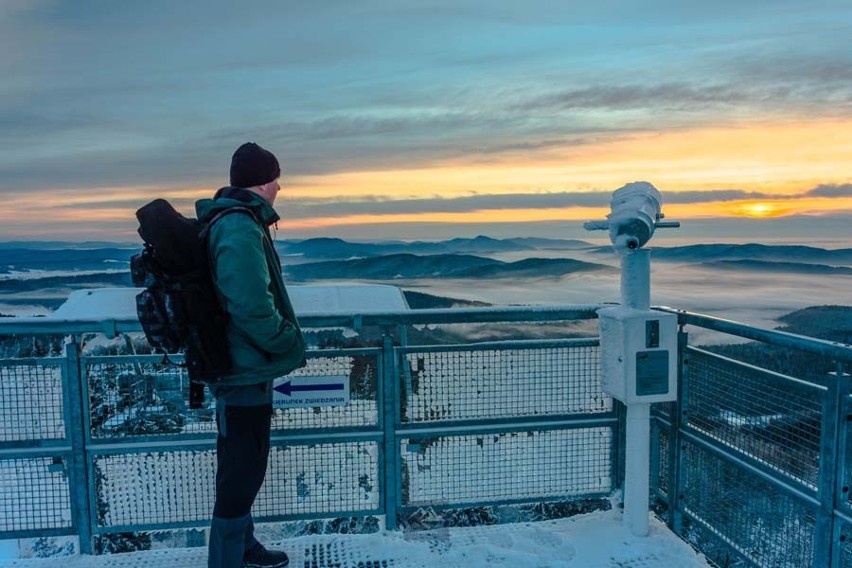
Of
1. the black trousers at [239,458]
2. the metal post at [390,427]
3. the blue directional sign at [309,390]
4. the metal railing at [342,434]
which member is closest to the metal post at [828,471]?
the metal railing at [342,434]

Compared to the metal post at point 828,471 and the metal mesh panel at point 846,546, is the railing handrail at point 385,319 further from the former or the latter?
the metal mesh panel at point 846,546

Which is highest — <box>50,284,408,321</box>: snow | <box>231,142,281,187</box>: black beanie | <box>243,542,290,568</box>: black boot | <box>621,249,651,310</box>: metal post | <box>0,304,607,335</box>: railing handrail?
<box>231,142,281,187</box>: black beanie

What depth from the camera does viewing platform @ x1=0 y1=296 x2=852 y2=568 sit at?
3.88m

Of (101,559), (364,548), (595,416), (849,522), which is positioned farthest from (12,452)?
(849,522)

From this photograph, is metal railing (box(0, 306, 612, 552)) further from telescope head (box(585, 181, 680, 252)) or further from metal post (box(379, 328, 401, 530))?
telescope head (box(585, 181, 680, 252))

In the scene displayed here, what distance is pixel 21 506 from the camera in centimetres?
401

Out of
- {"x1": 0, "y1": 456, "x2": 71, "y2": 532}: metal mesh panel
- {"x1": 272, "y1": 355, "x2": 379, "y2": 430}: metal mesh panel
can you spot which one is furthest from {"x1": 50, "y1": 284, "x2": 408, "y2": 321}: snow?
{"x1": 0, "y1": 456, "x2": 71, "y2": 532}: metal mesh panel

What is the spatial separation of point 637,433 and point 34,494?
3531 millimetres

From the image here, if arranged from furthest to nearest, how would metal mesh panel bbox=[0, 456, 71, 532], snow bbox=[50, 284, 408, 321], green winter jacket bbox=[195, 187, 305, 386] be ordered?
snow bbox=[50, 284, 408, 321] < metal mesh panel bbox=[0, 456, 71, 532] < green winter jacket bbox=[195, 187, 305, 386]

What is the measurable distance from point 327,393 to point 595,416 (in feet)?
5.73

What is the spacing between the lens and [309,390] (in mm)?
4059

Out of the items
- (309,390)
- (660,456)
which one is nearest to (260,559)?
(309,390)

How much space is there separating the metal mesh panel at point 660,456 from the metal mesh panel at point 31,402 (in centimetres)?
361

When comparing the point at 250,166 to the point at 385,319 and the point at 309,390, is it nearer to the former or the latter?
the point at 385,319
